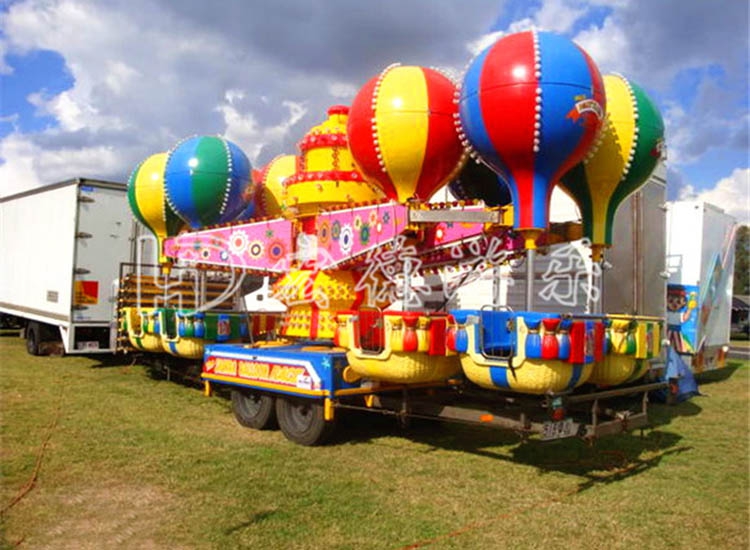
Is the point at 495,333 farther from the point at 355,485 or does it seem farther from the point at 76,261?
the point at 76,261

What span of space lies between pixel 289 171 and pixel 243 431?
15.9 feet

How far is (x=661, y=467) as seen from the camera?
6793 millimetres

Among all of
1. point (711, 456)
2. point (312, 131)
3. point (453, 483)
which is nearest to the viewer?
point (453, 483)

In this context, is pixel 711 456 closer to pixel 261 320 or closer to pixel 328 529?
pixel 328 529

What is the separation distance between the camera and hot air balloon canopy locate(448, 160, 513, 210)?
8094 mm

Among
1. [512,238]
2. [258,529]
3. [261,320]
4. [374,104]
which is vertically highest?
[374,104]

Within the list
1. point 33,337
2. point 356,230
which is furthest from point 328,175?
point 33,337

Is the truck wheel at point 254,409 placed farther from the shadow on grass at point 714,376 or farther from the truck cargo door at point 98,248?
the shadow on grass at point 714,376

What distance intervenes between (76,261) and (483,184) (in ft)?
30.1

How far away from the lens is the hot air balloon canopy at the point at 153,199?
1053cm

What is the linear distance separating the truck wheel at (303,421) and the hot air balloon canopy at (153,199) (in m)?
4.39

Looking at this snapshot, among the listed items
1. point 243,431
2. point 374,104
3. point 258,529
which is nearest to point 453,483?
point 258,529

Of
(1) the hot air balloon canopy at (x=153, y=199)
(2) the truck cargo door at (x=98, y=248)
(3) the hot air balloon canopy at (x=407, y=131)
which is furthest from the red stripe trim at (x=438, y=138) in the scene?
(2) the truck cargo door at (x=98, y=248)

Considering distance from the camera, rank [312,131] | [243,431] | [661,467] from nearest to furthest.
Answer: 1. [661,467]
2. [243,431]
3. [312,131]
